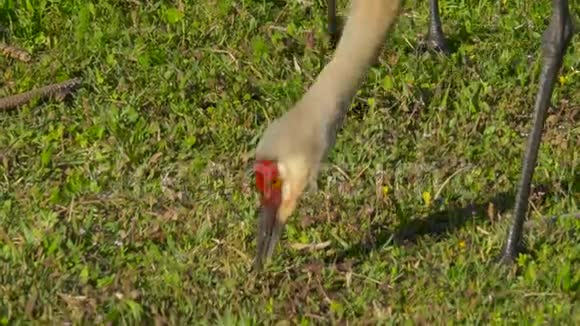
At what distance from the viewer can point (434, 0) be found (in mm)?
6984

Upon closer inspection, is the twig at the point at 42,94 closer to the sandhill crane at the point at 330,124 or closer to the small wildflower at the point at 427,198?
the sandhill crane at the point at 330,124

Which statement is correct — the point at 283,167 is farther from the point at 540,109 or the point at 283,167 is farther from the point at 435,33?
the point at 435,33

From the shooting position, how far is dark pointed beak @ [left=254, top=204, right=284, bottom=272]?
5.19m

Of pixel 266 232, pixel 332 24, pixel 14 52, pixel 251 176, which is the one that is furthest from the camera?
pixel 332 24

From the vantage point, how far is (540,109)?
17.5ft

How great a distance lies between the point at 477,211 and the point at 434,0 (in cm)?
163

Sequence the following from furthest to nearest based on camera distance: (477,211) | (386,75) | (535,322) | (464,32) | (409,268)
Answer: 1. (464,32)
2. (386,75)
3. (477,211)
4. (409,268)
5. (535,322)

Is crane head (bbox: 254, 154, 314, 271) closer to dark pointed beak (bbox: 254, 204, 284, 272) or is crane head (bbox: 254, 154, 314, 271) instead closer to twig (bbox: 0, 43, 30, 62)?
dark pointed beak (bbox: 254, 204, 284, 272)

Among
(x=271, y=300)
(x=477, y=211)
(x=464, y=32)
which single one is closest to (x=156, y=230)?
(x=271, y=300)

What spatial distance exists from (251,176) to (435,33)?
1484mm

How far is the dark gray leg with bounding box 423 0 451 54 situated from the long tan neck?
4.79 ft

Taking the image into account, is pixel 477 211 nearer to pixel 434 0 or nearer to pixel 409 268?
pixel 409 268

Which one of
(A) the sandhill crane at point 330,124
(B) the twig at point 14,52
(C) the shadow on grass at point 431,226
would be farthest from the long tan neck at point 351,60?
(B) the twig at point 14,52

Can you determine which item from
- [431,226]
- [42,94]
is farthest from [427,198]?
[42,94]
